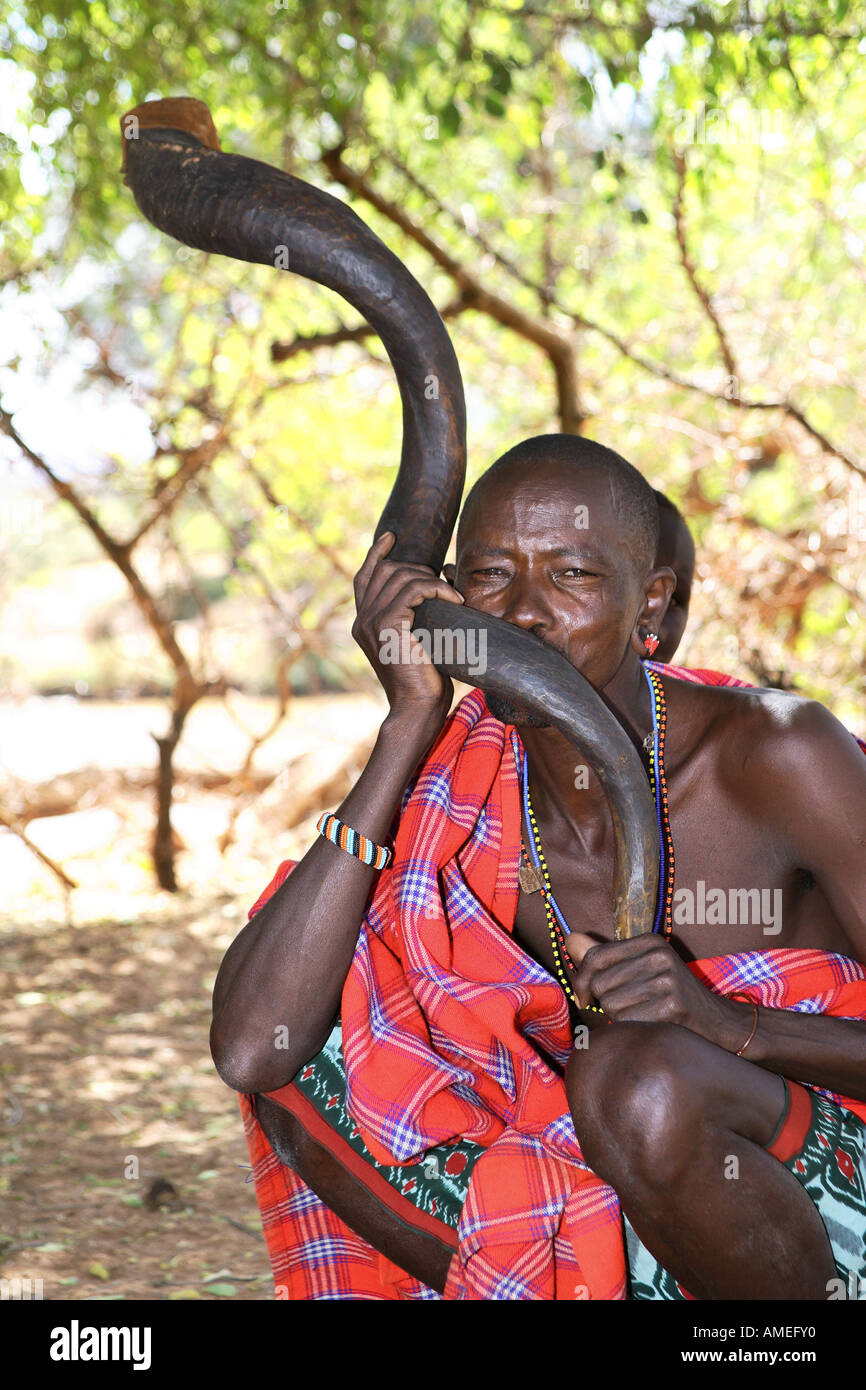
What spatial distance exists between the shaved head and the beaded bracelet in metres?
0.57

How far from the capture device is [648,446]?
25.4 feet

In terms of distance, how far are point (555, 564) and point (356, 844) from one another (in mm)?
628

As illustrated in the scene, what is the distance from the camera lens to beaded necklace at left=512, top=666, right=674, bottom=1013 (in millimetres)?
2549

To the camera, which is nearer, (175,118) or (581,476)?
(581,476)

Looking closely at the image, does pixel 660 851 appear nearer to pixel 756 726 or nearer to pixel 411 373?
pixel 756 726

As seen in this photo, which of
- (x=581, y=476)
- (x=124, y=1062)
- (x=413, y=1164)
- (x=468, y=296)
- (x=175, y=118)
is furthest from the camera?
(x=468, y=296)

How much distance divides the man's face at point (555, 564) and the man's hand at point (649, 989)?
1.64 feet

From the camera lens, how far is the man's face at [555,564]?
240 centimetres

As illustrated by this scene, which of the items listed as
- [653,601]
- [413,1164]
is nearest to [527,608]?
[653,601]

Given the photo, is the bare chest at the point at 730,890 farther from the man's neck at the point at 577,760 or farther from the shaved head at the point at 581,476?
the shaved head at the point at 581,476

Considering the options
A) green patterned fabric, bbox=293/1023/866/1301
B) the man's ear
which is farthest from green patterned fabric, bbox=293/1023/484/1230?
the man's ear

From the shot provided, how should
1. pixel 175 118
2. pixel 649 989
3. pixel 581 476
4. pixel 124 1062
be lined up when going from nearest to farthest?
pixel 649 989, pixel 581 476, pixel 175 118, pixel 124 1062

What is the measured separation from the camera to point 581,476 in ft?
8.10

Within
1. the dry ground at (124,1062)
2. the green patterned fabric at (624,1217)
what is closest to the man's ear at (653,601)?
the green patterned fabric at (624,1217)
